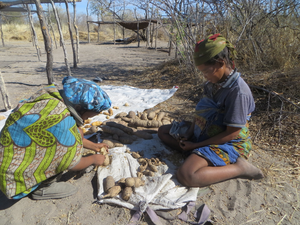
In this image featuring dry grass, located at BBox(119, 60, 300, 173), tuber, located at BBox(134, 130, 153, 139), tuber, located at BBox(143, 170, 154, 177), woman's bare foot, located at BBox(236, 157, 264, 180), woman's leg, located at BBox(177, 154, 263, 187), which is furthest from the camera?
tuber, located at BBox(134, 130, 153, 139)

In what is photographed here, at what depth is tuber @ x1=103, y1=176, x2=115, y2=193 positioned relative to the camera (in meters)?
1.89

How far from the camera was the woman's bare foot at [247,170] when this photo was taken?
1.99 meters

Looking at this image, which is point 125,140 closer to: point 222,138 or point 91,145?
point 91,145

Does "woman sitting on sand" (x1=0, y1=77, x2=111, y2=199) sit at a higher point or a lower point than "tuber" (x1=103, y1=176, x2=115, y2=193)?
higher

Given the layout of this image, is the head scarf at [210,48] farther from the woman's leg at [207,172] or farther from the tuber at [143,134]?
the tuber at [143,134]

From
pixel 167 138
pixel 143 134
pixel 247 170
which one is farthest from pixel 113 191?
pixel 247 170

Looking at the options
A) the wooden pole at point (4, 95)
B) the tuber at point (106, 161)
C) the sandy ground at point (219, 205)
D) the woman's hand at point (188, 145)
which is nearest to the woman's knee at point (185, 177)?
the sandy ground at point (219, 205)

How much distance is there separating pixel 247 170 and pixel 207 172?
43 cm

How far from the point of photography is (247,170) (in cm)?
199

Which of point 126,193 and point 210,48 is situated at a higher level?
point 210,48

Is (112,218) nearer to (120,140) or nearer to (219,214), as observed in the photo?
(219,214)

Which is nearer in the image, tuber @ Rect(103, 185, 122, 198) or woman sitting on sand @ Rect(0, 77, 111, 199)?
woman sitting on sand @ Rect(0, 77, 111, 199)

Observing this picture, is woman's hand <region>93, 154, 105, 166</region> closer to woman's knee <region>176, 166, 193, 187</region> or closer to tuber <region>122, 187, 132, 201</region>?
tuber <region>122, 187, 132, 201</region>

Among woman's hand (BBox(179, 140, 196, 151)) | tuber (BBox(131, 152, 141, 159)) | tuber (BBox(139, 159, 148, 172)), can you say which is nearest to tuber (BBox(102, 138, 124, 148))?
tuber (BBox(131, 152, 141, 159))
